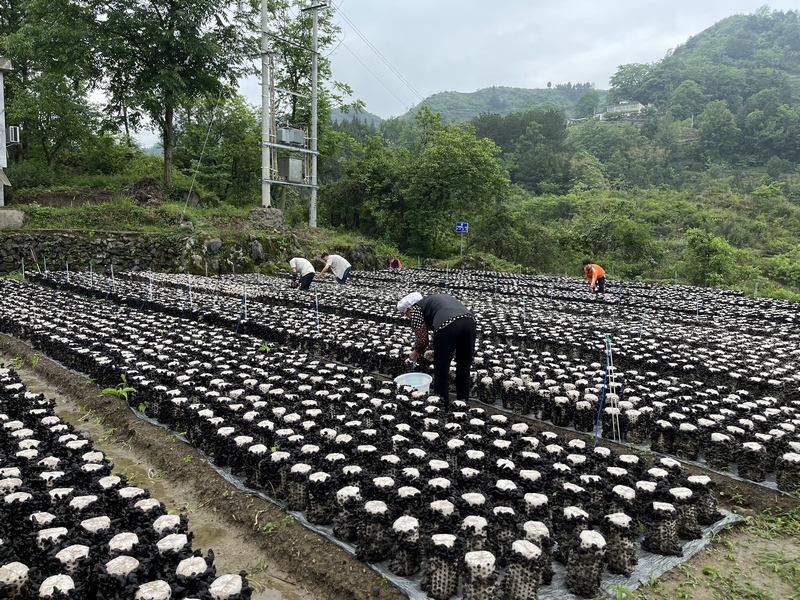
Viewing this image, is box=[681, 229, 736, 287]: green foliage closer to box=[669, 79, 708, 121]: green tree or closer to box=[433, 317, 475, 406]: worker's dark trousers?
box=[433, 317, 475, 406]: worker's dark trousers

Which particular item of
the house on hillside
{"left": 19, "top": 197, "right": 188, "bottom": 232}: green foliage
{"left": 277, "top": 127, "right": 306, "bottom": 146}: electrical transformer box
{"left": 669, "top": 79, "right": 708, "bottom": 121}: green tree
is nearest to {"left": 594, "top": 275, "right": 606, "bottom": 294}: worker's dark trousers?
{"left": 19, "top": 197, "right": 188, "bottom": 232}: green foliage

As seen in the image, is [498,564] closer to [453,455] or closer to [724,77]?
[453,455]

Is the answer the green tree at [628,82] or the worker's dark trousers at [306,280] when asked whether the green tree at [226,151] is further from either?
the green tree at [628,82]

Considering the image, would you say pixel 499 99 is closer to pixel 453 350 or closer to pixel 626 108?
pixel 626 108

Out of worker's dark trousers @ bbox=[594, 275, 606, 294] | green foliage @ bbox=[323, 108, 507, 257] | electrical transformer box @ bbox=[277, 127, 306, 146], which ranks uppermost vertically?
electrical transformer box @ bbox=[277, 127, 306, 146]

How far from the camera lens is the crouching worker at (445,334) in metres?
5.11

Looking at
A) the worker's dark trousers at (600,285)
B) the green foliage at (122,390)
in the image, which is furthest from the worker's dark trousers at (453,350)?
the worker's dark trousers at (600,285)

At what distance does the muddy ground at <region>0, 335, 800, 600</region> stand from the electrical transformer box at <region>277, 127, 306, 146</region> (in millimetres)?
22592

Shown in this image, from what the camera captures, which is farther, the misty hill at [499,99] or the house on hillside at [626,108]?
the misty hill at [499,99]

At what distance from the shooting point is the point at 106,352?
6.91 meters

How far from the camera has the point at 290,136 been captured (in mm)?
25281

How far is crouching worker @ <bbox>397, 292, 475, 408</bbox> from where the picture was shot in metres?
5.11

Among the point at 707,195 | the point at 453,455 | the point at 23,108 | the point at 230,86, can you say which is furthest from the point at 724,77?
the point at 453,455

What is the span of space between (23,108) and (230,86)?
923cm
